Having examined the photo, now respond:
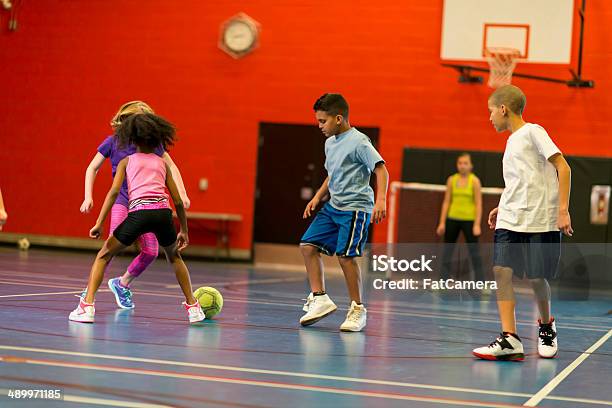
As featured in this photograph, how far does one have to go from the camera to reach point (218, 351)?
591 centimetres

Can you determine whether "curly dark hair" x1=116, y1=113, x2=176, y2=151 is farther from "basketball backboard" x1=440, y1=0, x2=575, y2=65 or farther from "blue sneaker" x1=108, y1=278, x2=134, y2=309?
"basketball backboard" x1=440, y1=0, x2=575, y2=65

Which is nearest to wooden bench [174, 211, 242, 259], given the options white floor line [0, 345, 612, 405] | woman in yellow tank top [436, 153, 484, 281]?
woman in yellow tank top [436, 153, 484, 281]

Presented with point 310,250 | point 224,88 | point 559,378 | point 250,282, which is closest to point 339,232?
point 310,250

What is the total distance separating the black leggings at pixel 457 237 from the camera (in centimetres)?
1264

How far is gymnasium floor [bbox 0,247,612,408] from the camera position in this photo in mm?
4594

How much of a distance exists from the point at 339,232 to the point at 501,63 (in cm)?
731

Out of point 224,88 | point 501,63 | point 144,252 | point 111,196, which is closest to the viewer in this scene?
point 111,196

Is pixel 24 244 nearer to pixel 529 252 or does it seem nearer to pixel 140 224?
pixel 140 224

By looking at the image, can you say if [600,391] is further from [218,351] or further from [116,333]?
[116,333]

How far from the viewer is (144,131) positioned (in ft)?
23.1

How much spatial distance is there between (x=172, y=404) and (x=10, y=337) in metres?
2.11

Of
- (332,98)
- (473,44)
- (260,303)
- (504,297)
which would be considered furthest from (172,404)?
(473,44)

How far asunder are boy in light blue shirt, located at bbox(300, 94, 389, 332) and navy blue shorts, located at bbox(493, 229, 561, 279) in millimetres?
1362

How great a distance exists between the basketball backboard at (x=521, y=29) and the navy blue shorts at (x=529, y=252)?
7.98 m
